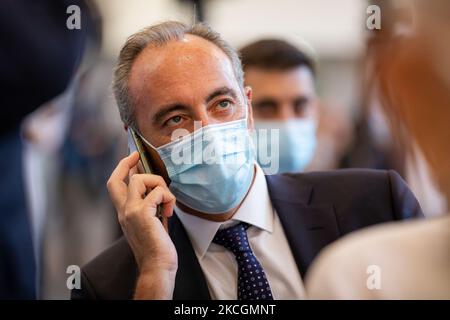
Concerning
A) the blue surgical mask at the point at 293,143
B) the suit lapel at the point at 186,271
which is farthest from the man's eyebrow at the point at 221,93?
the suit lapel at the point at 186,271

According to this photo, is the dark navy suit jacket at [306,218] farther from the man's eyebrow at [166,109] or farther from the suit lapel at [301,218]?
the man's eyebrow at [166,109]

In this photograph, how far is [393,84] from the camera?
1.23 meters

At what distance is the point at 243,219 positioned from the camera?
1.40 m

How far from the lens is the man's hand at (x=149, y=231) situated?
1.33 metres

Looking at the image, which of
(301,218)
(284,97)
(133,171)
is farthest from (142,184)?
(284,97)

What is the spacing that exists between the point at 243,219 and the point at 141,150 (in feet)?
0.77

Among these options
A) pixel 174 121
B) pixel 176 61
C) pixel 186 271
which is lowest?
pixel 186 271

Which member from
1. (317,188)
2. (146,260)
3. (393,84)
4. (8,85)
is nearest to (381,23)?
(393,84)

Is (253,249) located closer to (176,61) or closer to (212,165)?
(212,165)

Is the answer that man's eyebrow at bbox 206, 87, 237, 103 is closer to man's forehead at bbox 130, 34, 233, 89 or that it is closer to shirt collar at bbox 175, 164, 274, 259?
man's forehead at bbox 130, 34, 233, 89

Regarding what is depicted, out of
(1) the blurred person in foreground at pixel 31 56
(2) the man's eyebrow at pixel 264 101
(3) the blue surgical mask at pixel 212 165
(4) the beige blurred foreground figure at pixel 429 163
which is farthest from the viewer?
(2) the man's eyebrow at pixel 264 101

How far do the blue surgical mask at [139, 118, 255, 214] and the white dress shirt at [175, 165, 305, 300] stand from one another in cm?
3

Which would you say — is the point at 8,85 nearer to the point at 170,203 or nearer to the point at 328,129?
the point at 170,203

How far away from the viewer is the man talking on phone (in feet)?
4.35
